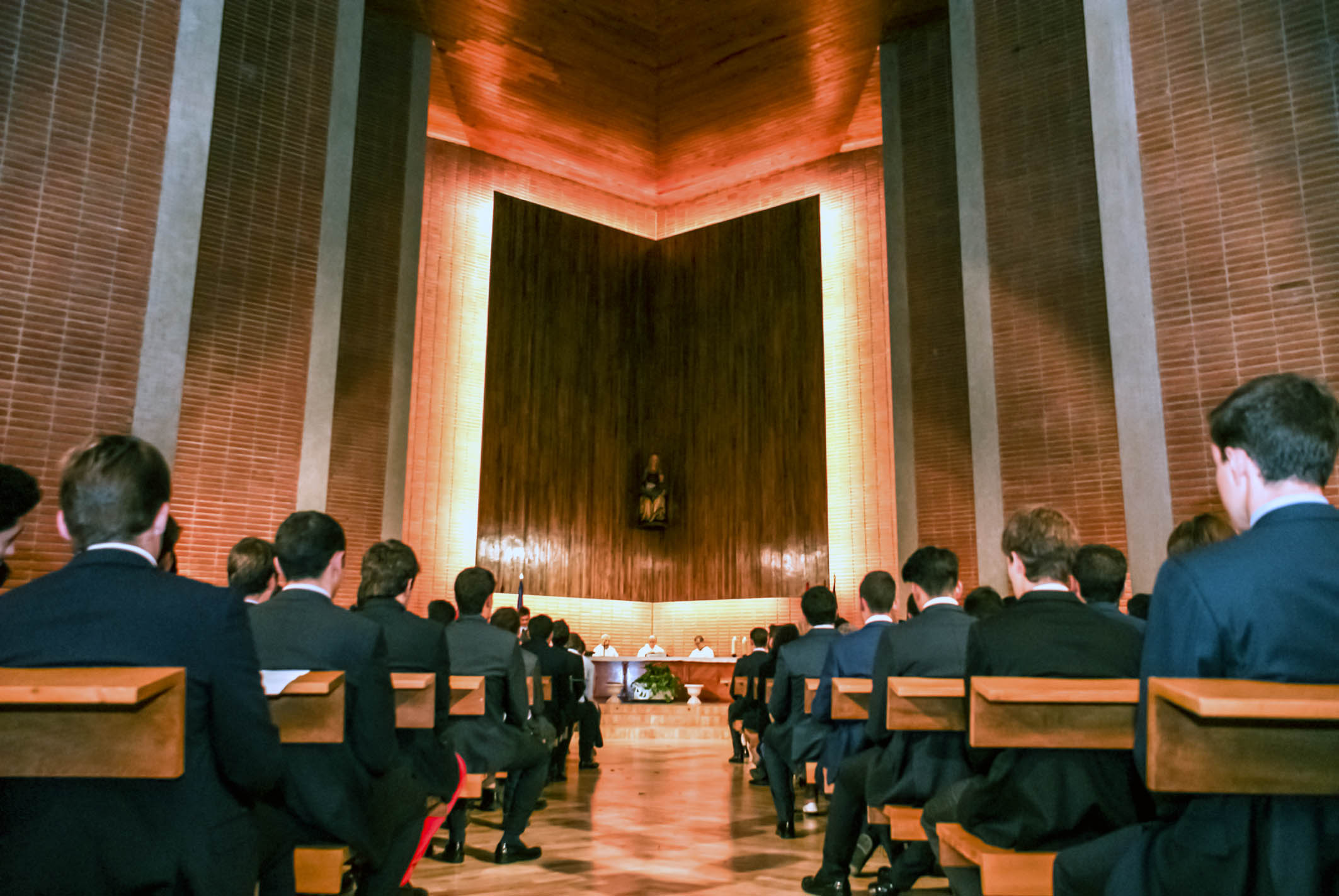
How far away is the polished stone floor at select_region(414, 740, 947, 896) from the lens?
383 centimetres

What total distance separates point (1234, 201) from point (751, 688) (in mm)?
4553

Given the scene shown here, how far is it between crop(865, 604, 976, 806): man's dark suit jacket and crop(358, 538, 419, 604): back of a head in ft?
5.56

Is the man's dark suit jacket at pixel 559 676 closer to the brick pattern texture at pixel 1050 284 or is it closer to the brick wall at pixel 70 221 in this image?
the brick wall at pixel 70 221

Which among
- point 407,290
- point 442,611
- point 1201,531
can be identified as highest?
point 407,290

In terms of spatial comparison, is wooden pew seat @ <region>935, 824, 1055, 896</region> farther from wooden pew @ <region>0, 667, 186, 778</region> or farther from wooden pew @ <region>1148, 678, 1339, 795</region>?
wooden pew @ <region>0, 667, 186, 778</region>

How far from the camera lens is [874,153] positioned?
14.0 metres

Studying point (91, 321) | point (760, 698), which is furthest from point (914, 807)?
point (91, 321)

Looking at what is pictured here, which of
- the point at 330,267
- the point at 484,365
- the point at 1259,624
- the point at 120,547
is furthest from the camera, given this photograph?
the point at 484,365

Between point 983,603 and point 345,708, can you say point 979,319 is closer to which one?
point 983,603

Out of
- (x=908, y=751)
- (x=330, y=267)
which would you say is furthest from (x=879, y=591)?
(x=330, y=267)

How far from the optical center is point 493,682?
14.4ft

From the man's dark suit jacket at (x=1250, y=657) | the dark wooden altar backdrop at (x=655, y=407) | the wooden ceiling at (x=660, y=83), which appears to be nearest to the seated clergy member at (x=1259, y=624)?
the man's dark suit jacket at (x=1250, y=657)

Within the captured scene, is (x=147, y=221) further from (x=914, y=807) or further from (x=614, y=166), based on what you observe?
(x=614, y=166)

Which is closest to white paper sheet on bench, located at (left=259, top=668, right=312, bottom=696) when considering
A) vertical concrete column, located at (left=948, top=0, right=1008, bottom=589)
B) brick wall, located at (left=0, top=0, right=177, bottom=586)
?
brick wall, located at (left=0, top=0, right=177, bottom=586)
